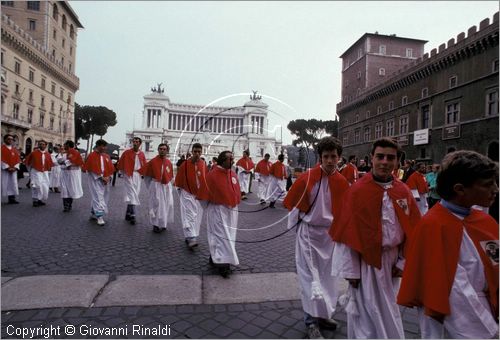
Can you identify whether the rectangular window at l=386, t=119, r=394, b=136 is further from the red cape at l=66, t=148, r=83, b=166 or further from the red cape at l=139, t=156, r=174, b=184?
the red cape at l=139, t=156, r=174, b=184

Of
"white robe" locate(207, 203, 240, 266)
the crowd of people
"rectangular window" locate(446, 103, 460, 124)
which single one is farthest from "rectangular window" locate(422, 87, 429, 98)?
the crowd of people

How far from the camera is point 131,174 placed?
8945 millimetres

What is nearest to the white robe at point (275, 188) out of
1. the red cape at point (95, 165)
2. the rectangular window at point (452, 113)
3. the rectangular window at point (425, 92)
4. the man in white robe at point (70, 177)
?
the red cape at point (95, 165)

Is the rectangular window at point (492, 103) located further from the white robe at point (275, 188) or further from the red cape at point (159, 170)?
the red cape at point (159, 170)

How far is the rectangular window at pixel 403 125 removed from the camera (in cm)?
3641

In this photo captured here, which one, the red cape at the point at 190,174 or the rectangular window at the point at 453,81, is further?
the rectangular window at the point at 453,81

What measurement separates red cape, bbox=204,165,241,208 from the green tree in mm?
78116

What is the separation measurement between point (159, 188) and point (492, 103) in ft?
88.4

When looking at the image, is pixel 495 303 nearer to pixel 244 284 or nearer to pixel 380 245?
pixel 380 245

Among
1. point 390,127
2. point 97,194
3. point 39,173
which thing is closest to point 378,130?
point 390,127

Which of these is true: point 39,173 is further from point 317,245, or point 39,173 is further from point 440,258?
point 440,258

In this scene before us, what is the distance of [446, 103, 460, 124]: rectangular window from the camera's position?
1112 inches

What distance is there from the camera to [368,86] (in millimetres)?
48344

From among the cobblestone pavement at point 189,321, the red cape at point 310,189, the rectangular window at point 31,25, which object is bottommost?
the cobblestone pavement at point 189,321
